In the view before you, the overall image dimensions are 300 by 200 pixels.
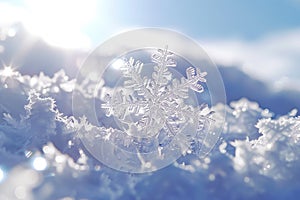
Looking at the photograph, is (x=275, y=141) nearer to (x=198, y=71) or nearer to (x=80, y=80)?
(x=198, y=71)

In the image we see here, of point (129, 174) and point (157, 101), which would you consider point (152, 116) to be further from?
point (129, 174)

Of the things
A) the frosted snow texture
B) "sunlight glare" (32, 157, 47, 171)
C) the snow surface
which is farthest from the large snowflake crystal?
"sunlight glare" (32, 157, 47, 171)

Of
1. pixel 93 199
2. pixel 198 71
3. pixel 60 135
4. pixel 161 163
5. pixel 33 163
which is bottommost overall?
pixel 93 199

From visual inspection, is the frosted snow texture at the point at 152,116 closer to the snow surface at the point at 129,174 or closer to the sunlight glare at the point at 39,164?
the snow surface at the point at 129,174

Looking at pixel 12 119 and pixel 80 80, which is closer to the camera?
pixel 12 119

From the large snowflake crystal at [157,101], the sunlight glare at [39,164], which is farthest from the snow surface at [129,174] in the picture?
the large snowflake crystal at [157,101]

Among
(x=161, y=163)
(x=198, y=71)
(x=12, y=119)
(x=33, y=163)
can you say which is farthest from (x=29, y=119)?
(x=198, y=71)

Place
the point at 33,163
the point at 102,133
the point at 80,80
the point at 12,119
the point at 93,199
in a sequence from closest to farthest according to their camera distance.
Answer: the point at 93,199 < the point at 33,163 < the point at 102,133 < the point at 12,119 < the point at 80,80
